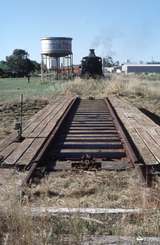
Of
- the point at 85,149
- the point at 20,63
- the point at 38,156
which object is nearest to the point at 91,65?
the point at 85,149

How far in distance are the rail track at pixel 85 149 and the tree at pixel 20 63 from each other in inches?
3279

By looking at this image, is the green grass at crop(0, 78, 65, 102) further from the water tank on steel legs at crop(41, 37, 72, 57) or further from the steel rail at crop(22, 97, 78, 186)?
the water tank on steel legs at crop(41, 37, 72, 57)

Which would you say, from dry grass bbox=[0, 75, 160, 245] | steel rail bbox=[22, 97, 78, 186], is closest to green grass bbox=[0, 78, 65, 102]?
steel rail bbox=[22, 97, 78, 186]

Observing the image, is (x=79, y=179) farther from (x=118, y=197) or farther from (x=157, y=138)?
(x=157, y=138)

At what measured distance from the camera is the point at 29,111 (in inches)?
788

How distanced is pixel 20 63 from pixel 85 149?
353ft

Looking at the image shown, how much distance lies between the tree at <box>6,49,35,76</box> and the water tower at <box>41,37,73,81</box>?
28.6 m

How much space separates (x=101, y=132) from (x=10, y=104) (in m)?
9.74

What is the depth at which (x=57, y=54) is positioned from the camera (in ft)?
207

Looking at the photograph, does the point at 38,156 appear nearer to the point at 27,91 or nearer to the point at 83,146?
the point at 83,146

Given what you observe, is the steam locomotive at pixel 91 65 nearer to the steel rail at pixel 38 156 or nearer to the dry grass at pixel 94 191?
the steel rail at pixel 38 156

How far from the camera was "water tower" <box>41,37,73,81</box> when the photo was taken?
62.3m

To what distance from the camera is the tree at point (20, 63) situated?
10553 cm

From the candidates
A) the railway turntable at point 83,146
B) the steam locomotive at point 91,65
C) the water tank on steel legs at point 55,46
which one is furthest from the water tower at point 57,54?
the railway turntable at point 83,146
